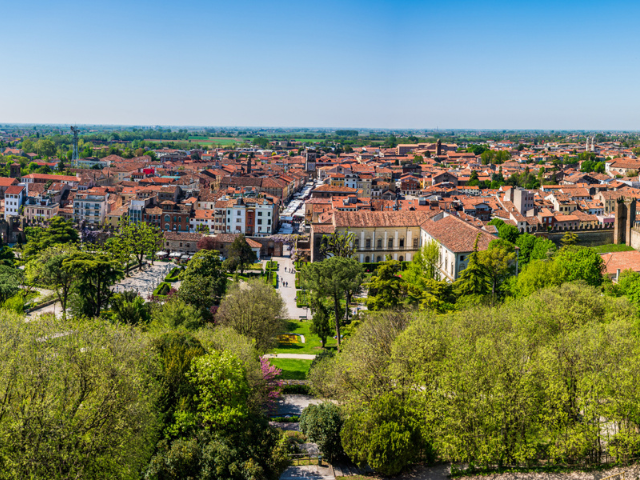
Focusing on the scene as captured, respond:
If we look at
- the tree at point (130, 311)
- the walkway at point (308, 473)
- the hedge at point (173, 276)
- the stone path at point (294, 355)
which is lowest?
the stone path at point (294, 355)

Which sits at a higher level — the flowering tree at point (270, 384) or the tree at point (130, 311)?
the tree at point (130, 311)

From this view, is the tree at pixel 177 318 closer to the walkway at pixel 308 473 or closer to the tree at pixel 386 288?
the tree at pixel 386 288

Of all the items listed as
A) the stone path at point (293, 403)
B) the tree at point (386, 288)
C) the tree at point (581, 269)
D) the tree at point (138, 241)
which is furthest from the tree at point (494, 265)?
the tree at point (138, 241)

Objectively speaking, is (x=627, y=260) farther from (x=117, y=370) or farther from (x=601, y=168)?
(x=601, y=168)

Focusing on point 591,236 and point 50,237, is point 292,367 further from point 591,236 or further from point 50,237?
point 591,236

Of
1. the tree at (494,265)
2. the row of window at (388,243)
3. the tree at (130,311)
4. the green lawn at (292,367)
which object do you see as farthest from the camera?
the row of window at (388,243)

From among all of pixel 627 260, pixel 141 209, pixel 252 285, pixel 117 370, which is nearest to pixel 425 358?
pixel 117 370
